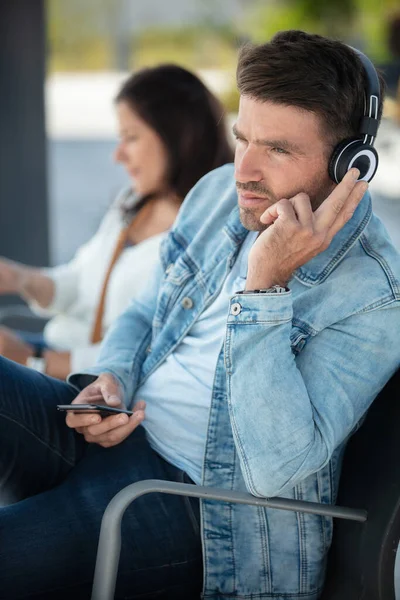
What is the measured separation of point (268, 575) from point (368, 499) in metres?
0.25

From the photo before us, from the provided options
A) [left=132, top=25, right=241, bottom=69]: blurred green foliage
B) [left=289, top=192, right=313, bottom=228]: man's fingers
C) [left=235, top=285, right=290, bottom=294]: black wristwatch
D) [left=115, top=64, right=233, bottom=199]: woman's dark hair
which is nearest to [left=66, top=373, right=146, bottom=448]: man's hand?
[left=235, top=285, right=290, bottom=294]: black wristwatch

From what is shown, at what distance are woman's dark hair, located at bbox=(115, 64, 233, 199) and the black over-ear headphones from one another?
1.02 meters

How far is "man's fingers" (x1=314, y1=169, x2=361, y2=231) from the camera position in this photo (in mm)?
1499

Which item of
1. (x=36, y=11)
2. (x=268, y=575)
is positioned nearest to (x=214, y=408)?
(x=268, y=575)

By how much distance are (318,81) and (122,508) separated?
0.83 meters

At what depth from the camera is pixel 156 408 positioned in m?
1.82

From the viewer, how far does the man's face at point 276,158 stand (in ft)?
5.24

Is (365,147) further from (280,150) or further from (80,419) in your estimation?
(80,419)

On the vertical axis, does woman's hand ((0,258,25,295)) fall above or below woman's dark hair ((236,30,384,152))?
below

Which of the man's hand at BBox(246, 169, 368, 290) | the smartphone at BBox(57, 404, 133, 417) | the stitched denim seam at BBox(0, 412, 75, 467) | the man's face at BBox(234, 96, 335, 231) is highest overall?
the man's face at BBox(234, 96, 335, 231)

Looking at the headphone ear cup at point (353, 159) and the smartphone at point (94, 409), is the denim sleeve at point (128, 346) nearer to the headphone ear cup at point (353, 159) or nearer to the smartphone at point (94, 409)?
the smartphone at point (94, 409)

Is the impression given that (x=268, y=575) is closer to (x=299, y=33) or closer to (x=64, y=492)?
(x=64, y=492)

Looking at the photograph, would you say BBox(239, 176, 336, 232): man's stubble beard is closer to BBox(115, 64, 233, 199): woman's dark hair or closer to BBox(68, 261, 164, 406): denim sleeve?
BBox(68, 261, 164, 406): denim sleeve

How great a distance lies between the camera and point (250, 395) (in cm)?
148
